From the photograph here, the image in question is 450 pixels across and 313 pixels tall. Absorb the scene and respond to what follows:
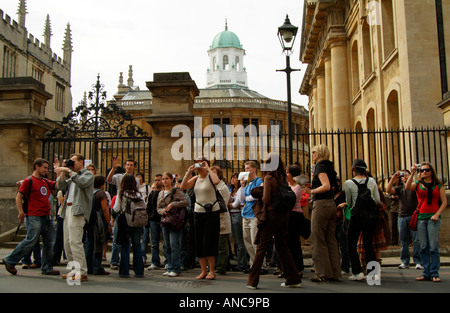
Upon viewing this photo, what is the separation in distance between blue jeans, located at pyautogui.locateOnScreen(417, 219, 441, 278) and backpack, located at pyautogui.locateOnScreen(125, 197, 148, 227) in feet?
15.2

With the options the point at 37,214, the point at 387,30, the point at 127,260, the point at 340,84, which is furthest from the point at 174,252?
the point at 340,84

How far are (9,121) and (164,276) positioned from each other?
716 centimetres

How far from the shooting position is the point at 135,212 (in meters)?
7.22

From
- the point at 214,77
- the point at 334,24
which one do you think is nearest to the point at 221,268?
the point at 334,24

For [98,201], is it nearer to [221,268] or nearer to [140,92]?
[221,268]

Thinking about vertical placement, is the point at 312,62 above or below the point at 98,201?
above

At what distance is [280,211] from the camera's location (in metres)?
6.28

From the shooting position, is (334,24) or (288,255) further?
(334,24)

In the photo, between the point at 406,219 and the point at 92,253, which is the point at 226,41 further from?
the point at 92,253

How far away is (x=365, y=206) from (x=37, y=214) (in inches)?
217

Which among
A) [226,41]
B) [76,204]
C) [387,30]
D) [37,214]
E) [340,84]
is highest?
[226,41]

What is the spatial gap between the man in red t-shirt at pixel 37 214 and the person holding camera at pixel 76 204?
1.83 feet

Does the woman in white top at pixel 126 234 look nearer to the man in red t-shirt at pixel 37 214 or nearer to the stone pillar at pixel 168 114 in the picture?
the man in red t-shirt at pixel 37 214

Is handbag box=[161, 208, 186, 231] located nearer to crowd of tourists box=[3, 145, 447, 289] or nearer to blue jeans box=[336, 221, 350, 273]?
crowd of tourists box=[3, 145, 447, 289]
